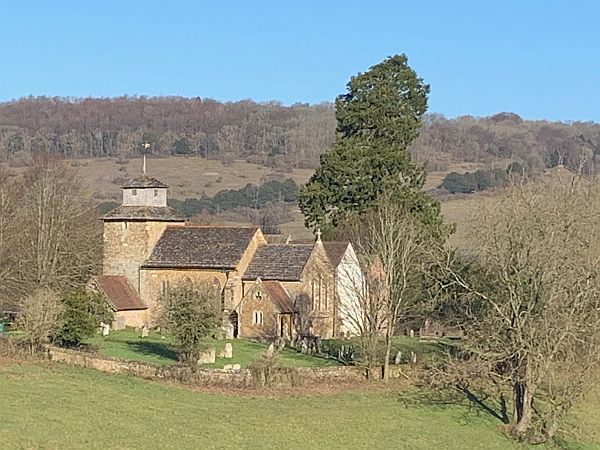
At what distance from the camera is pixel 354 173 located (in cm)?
6225

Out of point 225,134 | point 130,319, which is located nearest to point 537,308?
point 130,319

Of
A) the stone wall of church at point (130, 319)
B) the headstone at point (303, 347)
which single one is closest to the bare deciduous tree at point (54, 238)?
the stone wall of church at point (130, 319)

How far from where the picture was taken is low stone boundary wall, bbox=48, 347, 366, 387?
3512cm

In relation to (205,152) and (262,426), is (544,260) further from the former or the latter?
(205,152)

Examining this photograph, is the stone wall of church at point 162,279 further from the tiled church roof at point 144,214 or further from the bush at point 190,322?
the bush at point 190,322

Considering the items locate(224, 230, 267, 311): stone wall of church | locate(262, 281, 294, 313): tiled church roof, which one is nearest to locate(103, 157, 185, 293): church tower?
locate(224, 230, 267, 311): stone wall of church

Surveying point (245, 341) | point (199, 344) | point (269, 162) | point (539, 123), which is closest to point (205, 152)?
point (269, 162)

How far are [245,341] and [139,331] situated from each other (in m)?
6.06

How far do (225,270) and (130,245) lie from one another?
6303mm

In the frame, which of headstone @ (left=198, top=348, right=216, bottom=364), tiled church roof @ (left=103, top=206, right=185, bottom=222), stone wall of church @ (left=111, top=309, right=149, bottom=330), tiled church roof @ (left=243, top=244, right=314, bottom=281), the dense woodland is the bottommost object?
stone wall of church @ (left=111, top=309, right=149, bottom=330)

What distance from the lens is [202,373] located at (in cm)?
3538

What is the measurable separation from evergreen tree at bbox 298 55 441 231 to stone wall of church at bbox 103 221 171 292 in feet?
38.5

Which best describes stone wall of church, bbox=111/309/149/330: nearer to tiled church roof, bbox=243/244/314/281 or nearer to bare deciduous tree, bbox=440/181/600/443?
tiled church roof, bbox=243/244/314/281

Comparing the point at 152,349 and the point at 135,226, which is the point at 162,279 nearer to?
the point at 135,226
